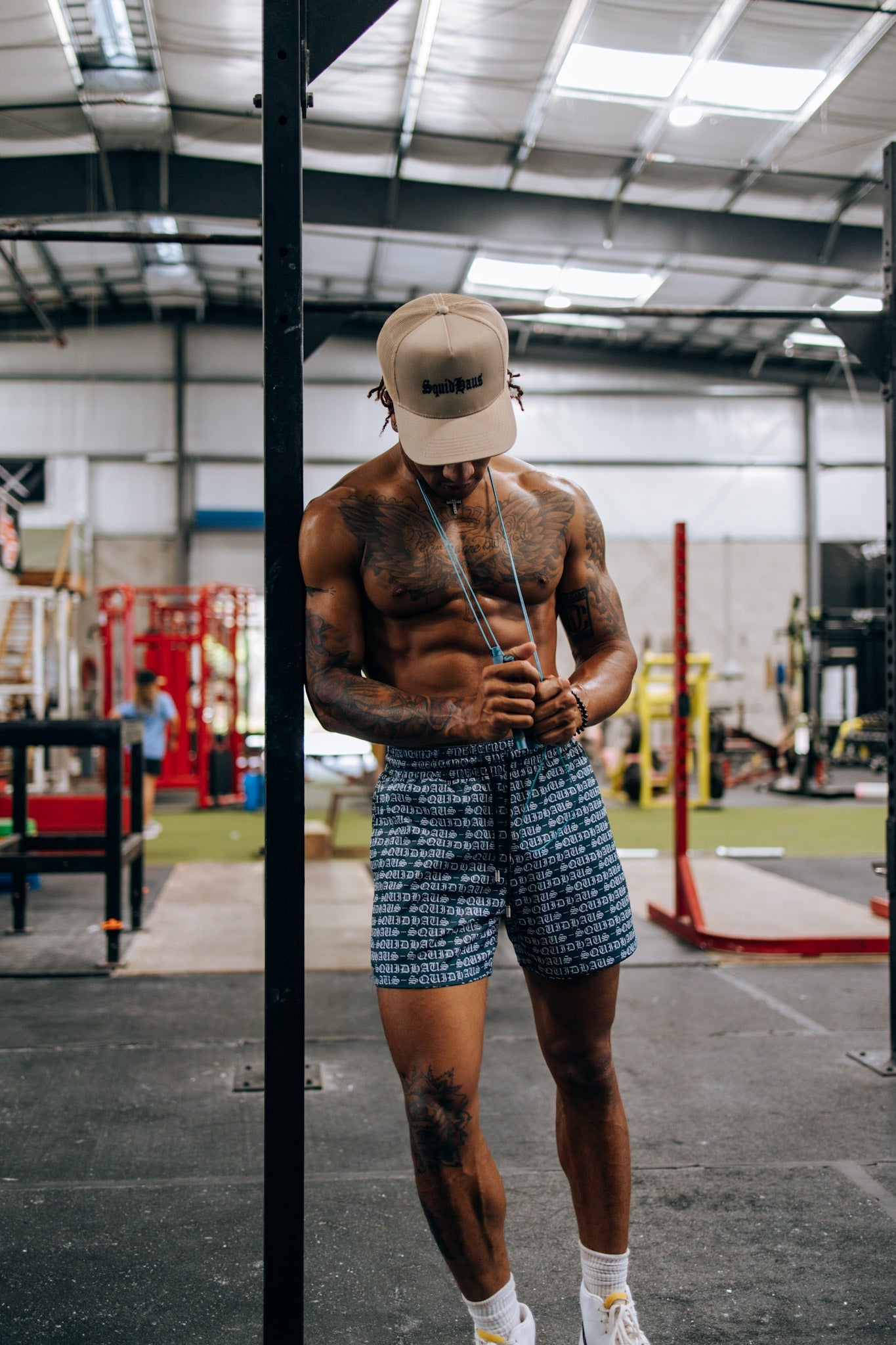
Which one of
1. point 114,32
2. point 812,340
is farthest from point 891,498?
point 812,340

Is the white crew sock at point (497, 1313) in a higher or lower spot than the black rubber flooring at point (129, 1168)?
higher

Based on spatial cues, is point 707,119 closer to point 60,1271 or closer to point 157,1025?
point 157,1025

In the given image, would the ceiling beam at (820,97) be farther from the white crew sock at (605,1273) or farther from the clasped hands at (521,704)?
the white crew sock at (605,1273)

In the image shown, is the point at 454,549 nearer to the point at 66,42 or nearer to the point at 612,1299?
the point at 612,1299

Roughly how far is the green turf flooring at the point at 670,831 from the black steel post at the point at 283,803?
19.6 ft

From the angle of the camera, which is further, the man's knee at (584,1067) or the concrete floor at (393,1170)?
the concrete floor at (393,1170)

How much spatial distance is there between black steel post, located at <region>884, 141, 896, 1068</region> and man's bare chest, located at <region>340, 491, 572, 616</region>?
1.75 metres

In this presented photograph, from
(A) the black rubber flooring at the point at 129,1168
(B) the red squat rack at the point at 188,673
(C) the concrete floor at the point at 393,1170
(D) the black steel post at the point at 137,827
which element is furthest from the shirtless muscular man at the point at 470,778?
(B) the red squat rack at the point at 188,673

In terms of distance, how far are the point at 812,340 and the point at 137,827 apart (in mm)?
12888

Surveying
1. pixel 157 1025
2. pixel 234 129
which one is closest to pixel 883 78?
pixel 234 129

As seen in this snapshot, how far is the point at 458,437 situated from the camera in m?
1.66

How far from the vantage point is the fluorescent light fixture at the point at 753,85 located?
8250mm

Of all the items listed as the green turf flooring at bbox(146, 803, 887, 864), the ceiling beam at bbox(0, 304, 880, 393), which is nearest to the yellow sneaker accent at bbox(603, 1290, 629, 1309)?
the green turf flooring at bbox(146, 803, 887, 864)

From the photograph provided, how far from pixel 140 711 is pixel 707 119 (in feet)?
22.7
